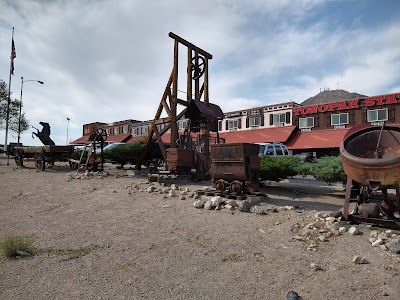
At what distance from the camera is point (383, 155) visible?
20.7 ft

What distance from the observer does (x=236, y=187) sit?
8.05 meters

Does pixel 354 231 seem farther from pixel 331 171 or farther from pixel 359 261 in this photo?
pixel 331 171

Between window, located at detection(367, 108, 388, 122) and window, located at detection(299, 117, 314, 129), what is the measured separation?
502cm

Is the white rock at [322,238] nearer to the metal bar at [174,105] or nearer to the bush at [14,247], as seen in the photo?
the bush at [14,247]

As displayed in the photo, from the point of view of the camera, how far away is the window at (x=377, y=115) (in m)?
26.0

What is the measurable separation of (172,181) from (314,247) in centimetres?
720

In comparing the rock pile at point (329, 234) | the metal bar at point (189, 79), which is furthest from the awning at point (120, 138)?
the rock pile at point (329, 234)

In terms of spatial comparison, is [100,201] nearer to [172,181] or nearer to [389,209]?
[172,181]

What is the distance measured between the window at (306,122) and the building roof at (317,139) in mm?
1067

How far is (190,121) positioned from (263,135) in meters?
18.6

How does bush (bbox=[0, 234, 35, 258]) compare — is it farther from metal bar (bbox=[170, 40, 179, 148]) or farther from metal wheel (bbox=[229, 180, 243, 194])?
metal bar (bbox=[170, 40, 179, 148])

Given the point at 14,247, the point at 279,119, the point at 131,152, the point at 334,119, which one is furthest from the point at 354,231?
the point at 279,119

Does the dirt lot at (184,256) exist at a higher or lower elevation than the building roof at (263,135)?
lower

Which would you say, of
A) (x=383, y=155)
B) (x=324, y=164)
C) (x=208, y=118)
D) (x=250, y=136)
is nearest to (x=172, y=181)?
(x=208, y=118)
